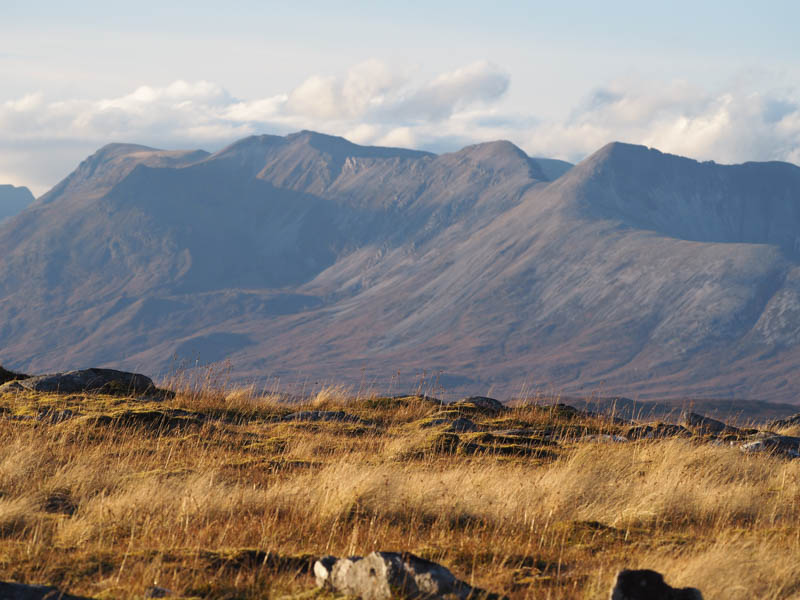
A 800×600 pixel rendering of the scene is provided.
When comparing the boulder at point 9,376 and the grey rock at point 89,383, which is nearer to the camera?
the grey rock at point 89,383

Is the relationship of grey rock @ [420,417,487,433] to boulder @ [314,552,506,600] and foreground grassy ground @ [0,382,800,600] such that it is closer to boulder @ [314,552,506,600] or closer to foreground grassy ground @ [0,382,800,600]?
foreground grassy ground @ [0,382,800,600]

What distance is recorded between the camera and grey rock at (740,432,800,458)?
17406mm

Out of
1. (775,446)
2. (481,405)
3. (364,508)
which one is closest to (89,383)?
(481,405)

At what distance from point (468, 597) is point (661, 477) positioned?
6586 mm

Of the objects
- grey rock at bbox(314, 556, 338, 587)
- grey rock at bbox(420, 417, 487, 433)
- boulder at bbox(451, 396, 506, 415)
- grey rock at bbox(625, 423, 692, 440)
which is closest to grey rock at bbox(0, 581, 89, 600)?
grey rock at bbox(314, 556, 338, 587)

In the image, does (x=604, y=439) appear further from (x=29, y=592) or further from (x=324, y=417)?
(x=29, y=592)

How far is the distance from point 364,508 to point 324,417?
9120 mm

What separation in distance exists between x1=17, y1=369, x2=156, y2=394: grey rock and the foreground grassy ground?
361 cm

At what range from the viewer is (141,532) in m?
9.77

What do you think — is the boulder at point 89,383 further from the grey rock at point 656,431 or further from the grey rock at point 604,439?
the grey rock at point 656,431

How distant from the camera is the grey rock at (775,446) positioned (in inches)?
685

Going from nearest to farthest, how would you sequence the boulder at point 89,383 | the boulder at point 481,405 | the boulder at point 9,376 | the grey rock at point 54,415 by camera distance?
the grey rock at point 54,415 → the boulder at point 89,383 → the boulder at point 481,405 → the boulder at point 9,376

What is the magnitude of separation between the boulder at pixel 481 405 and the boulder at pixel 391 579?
1525cm

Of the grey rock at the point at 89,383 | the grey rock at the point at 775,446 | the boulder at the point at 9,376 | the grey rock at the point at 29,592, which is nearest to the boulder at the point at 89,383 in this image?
the grey rock at the point at 89,383
